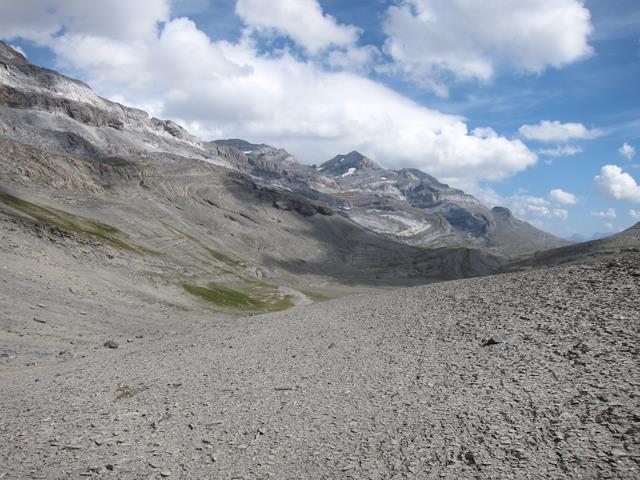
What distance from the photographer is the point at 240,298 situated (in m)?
85.7

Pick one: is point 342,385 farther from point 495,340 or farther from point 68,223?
point 68,223

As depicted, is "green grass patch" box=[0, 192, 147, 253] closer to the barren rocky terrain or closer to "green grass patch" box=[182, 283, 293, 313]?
"green grass patch" box=[182, 283, 293, 313]

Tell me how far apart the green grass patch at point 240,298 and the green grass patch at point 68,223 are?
16.6 meters

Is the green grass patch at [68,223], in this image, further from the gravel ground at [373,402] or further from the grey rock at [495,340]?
the grey rock at [495,340]

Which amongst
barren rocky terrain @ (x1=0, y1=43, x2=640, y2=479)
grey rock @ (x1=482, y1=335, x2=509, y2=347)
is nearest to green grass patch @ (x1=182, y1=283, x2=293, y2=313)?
barren rocky terrain @ (x1=0, y1=43, x2=640, y2=479)

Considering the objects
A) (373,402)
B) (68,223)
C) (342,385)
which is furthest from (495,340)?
(68,223)

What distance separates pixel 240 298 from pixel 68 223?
35.9 metres

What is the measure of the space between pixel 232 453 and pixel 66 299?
115 ft

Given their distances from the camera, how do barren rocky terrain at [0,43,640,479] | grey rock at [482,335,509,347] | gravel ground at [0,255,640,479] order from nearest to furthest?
gravel ground at [0,255,640,479] → barren rocky terrain at [0,43,640,479] → grey rock at [482,335,509,347]

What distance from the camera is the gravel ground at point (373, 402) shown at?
41.2 ft

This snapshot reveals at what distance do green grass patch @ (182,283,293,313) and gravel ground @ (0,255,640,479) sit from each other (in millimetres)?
43766

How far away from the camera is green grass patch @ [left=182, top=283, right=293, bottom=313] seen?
7341 cm

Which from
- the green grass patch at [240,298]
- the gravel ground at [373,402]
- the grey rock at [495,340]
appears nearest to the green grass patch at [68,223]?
the green grass patch at [240,298]

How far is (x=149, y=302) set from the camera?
55.1 meters
